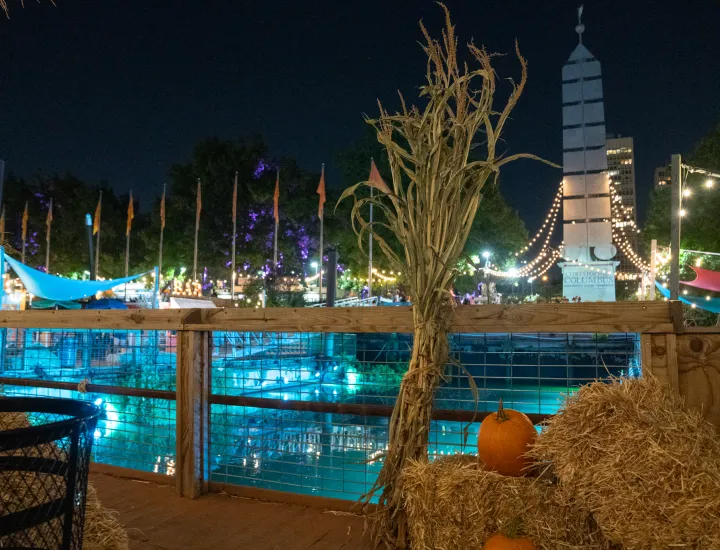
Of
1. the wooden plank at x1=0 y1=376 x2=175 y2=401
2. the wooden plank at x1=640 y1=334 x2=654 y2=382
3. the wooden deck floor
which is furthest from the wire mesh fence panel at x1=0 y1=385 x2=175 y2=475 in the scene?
the wooden plank at x1=640 y1=334 x2=654 y2=382

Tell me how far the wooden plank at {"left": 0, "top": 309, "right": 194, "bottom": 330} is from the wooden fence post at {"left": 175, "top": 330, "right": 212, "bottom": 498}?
0.13m

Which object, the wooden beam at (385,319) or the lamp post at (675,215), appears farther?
the lamp post at (675,215)

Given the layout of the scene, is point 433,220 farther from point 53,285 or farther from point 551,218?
point 551,218

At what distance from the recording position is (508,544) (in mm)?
1996

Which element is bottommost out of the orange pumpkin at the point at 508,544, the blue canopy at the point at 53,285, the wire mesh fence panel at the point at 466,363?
the orange pumpkin at the point at 508,544

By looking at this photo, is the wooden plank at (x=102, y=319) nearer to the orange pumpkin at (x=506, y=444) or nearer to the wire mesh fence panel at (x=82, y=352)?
the wire mesh fence panel at (x=82, y=352)

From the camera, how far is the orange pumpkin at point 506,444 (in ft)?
7.24

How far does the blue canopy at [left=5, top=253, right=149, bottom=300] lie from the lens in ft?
42.5

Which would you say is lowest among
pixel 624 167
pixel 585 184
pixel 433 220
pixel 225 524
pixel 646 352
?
pixel 225 524

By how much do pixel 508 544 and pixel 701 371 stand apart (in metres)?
1.12

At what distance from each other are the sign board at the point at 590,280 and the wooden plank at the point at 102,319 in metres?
24.8

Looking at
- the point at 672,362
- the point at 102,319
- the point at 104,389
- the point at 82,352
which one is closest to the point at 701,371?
the point at 672,362

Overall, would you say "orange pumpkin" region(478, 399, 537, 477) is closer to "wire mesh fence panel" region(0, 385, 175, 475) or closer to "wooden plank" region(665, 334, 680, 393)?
"wooden plank" region(665, 334, 680, 393)

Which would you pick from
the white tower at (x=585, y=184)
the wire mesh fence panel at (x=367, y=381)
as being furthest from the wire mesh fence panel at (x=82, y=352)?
the white tower at (x=585, y=184)
